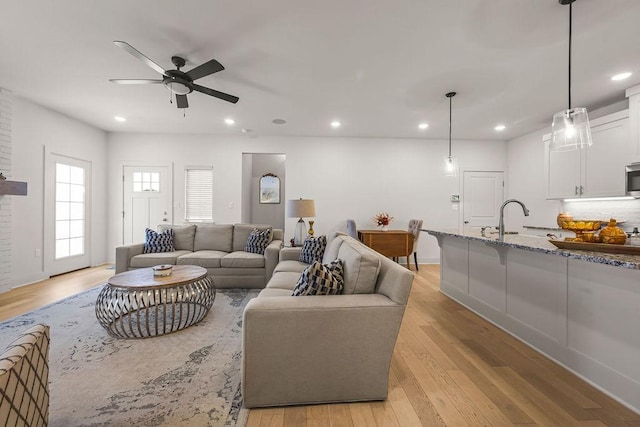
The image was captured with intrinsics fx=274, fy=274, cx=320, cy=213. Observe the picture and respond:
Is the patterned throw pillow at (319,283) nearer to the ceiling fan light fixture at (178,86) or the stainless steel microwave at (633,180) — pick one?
the ceiling fan light fixture at (178,86)

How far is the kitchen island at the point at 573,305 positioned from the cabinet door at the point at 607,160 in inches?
89.3

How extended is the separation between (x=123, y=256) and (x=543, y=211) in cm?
674

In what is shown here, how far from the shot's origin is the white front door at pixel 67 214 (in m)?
4.24

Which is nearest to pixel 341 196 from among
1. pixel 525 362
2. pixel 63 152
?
pixel 525 362

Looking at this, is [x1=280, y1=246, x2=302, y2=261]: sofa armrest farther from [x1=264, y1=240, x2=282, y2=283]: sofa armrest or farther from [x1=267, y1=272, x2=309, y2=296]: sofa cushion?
[x1=267, y1=272, x2=309, y2=296]: sofa cushion

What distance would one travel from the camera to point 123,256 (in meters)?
3.58

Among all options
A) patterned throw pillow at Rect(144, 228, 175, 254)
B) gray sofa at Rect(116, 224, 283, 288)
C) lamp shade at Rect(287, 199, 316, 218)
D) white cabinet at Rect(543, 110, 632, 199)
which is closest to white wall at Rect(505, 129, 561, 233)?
white cabinet at Rect(543, 110, 632, 199)

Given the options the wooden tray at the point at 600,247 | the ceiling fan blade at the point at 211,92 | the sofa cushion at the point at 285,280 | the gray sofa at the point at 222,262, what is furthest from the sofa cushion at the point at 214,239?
the wooden tray at the point at 600,247

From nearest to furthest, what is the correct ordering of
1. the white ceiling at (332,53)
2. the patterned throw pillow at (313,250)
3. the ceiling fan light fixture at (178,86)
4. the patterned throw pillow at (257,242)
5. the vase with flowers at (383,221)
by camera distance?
the white ceiling at (332,53) → the ceiling fan light fixture at (178,86) → the patterned throw pillow at (313,250) → the patterned throw pillow at (257,242) → the vase with flowers at (383,221)

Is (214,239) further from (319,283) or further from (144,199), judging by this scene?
(319,283)

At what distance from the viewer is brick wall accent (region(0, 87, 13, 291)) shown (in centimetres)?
354

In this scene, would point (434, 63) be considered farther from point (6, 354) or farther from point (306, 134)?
point (6, 354)

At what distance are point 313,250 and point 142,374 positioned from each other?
6.16 ft

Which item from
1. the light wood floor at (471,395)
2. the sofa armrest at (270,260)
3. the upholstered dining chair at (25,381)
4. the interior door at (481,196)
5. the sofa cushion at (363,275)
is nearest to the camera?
the upholstered dining chair at (25,381)
